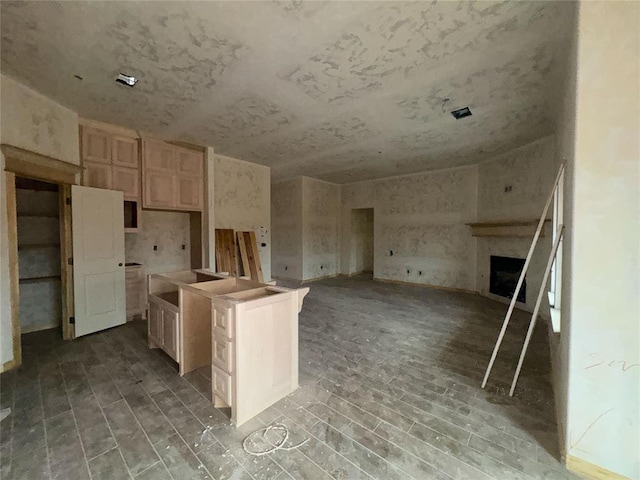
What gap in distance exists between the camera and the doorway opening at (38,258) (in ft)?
11.7

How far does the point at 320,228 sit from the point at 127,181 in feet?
16.4

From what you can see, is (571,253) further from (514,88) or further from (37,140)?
(37,140)

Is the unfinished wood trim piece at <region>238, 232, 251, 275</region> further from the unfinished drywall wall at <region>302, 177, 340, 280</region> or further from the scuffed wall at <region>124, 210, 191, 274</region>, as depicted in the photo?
the unfinished drywall wall at <region>302, 177, 340, 280</region>

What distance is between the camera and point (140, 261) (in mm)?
4445

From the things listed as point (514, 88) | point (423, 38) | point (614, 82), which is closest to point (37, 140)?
point (423, 38)

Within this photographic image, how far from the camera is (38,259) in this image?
3.71 meters

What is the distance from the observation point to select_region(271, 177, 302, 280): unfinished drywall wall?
7449 millimetres

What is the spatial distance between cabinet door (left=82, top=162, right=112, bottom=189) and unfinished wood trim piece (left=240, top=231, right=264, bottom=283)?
2529 millimetres

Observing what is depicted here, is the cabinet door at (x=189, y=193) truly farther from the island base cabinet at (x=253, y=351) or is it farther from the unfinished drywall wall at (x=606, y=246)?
the unfinished drywall wall at (x=606, y=246)

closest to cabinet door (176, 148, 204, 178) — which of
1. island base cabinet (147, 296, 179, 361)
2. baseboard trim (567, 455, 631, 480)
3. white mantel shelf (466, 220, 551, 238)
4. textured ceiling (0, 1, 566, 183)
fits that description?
textured ceiling (0, 1, 566, 183)

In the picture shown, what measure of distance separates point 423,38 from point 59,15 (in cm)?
270

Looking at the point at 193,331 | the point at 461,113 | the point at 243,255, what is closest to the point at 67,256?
the point at 193,331

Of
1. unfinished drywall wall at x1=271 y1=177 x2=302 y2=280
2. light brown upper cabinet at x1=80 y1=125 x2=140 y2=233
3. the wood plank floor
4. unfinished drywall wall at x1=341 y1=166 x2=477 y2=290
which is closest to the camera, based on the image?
the wood plank floor

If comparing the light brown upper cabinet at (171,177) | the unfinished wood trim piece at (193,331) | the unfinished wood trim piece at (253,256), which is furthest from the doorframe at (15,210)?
the unfinished wood trim piece at (253,256)
